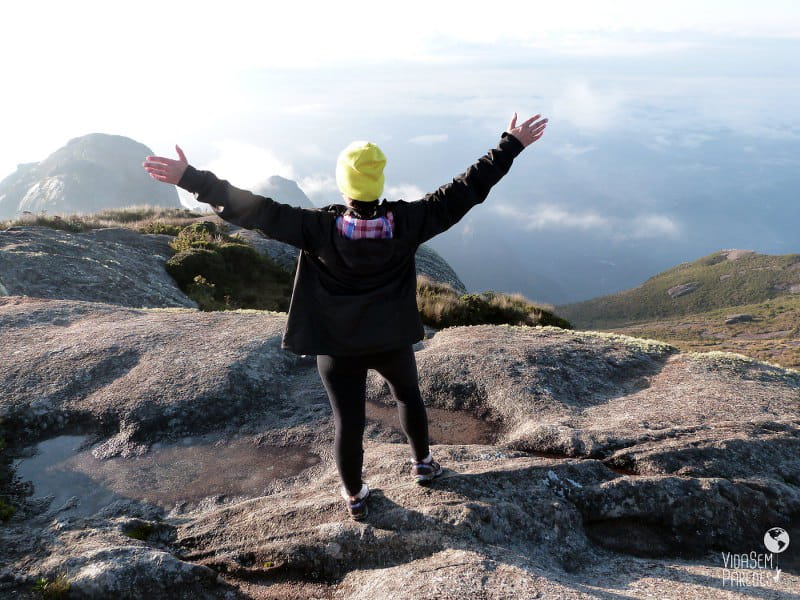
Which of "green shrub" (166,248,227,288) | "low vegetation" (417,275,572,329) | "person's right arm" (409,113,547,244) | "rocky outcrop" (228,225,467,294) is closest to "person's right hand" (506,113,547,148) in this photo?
"person's right arm" (409,113,547,244)

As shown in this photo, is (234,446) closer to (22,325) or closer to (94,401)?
(94,401)

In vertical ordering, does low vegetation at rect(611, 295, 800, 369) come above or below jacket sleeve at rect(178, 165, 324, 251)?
below

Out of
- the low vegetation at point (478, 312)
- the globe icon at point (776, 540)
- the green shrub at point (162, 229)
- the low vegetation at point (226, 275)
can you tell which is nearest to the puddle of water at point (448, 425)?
the globe icon at point (776, 540)

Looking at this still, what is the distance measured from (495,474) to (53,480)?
17.9ft

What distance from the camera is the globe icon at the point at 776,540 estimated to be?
528cm

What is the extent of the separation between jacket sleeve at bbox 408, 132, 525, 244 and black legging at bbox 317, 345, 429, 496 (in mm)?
1149

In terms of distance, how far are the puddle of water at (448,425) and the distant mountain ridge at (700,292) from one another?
11729cm

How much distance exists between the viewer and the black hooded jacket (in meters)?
4.63

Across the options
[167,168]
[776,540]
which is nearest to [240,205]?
[167,168]

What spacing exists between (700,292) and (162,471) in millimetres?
153116

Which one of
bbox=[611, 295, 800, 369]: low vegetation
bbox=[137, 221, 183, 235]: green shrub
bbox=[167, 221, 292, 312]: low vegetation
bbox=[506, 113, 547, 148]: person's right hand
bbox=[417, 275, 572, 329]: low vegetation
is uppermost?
bbox=[137, 221, 183, 235]: green shrub

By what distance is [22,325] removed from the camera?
10.7m

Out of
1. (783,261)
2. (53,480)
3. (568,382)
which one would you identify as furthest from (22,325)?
(783,261)

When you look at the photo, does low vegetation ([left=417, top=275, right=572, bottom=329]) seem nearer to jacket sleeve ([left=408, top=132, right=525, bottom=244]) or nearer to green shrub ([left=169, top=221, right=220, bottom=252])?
green shrub ([left=169, top=221, right=220, bottom=252])
